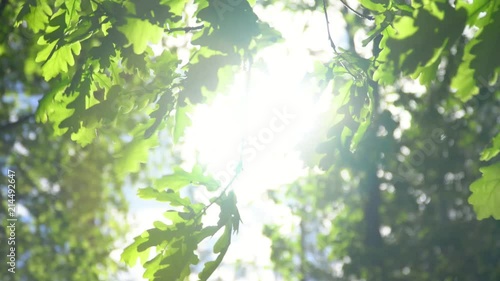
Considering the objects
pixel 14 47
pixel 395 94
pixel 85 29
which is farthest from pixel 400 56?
pixel 14 47

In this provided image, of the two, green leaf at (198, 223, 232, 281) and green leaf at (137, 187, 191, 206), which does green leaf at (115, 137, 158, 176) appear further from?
green leaf at (198, 223, 232, 281)

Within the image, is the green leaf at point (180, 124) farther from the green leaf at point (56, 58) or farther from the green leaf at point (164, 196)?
the green leaf at point (56, 58)

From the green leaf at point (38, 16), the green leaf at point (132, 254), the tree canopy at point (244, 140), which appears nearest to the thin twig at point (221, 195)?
the tree canopy at point (244, 140)

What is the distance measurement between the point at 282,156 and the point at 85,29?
42.8 inches

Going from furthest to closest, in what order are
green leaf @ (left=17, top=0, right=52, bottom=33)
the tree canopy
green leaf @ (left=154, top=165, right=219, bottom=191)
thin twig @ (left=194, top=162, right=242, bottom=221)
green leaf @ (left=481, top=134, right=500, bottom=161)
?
green leaf @ (left=17, top=0, right=52, bottom=33) < green leaf @ (left=154, top=165, right=219, bottom=191) < thin twig @ (left=194, top=162, right=242, bottom=221) < green leaf @ (left=481, top=134, right=500, bottom=161) < the tree canopy

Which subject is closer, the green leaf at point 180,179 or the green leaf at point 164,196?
the green leaf at point 164,196

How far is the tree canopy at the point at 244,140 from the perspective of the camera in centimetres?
187

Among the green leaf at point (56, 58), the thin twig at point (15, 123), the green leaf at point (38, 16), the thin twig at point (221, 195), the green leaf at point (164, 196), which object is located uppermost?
the thin twig at point (15, 123)

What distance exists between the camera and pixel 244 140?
2.27 metres

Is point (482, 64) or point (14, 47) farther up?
point (14, 47)

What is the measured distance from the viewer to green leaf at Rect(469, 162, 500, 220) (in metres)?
2.08

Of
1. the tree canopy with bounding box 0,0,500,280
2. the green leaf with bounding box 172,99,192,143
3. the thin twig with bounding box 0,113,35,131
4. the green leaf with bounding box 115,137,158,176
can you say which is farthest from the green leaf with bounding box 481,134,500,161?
the thin twig with bounding box 0,113,35,131

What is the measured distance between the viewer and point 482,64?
1573 mm

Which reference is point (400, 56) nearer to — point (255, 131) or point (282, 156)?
point (255, 131)
